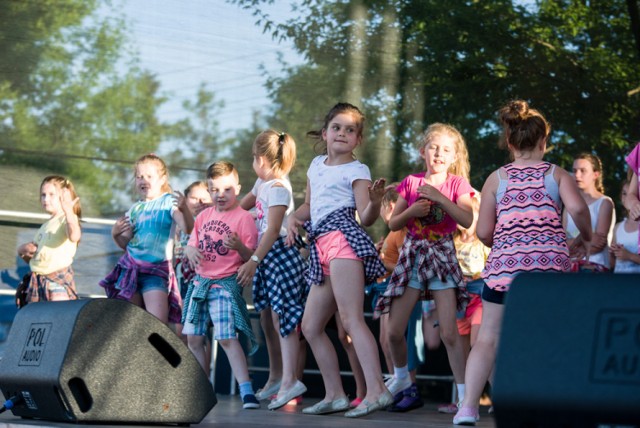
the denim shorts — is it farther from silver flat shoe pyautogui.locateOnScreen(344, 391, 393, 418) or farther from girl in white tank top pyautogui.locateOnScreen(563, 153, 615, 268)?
girl in white tank top pyautogui.locateOnScreen(563, 153, 615, 268)

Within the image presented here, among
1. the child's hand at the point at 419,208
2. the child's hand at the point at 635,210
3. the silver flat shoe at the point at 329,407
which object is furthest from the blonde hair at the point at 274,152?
the child's hand at the point at 635,210

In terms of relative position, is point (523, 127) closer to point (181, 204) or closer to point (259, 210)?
point (259, 210)

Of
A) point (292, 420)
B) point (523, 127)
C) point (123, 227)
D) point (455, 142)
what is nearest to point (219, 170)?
point (123, 227)

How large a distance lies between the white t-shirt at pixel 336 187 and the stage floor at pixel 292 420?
975 millimetres

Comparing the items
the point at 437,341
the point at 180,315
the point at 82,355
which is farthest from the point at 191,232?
the point at 82,355

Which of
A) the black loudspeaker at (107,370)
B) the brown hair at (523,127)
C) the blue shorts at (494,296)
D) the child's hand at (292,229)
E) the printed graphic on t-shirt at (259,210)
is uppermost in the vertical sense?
the brown hair at (523,127)

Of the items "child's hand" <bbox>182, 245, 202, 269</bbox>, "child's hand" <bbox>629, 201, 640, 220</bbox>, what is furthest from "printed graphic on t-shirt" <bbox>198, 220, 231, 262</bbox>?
"child's hand" <bbox>629, 201, 640, 220</bbox>

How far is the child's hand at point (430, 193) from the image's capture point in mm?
4977

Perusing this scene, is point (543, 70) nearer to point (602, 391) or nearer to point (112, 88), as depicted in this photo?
point (112, 88)

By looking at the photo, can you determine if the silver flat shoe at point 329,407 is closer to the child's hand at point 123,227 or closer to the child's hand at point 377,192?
the child's hand at point 377,192

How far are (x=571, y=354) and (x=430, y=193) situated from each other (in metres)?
2.44

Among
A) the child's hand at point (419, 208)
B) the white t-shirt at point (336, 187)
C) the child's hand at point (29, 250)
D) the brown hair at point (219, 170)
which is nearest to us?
the child's hand at point (419, 208)

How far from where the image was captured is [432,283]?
205 inches

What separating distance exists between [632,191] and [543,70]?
169 inches
